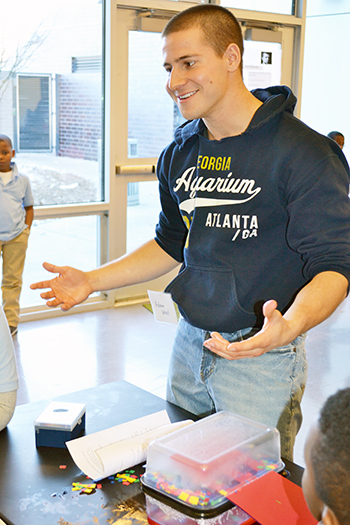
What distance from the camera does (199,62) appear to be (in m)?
1.49

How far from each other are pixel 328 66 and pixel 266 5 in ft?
8.27

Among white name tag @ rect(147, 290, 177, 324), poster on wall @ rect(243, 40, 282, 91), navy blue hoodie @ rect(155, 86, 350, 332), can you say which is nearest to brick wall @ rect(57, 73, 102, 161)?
poster on wall @ rect(243, 40, 282, 91)

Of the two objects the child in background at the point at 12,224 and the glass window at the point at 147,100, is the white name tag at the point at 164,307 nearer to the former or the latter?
the child in background at the point at 12,224

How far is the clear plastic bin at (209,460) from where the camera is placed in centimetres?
110

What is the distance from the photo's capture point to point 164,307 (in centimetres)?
178

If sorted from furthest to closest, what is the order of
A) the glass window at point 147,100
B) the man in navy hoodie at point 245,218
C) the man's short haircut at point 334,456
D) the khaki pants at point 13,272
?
the glass window at point 147,100, the khaki pants at point 13,272, the man in navy hoodie at point 245,218, the man's short haircut at point 334,456

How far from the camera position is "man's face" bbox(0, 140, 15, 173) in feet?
13.5

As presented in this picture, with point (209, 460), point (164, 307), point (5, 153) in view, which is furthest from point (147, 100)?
point (209, 460)

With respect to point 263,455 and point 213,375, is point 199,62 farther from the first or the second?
point 263,455

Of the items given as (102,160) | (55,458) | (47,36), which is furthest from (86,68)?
(55,458)

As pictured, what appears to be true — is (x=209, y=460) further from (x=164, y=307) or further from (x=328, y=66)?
(x=328, y=66)

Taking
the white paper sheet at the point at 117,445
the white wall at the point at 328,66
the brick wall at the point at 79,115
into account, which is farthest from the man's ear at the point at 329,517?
the white wall at the point at 328,66

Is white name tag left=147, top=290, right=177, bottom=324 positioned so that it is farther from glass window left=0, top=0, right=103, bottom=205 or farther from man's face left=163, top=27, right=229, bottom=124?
glass window left=0, top=0, right=103, bottom=205

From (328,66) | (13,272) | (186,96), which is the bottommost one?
(13,272)
